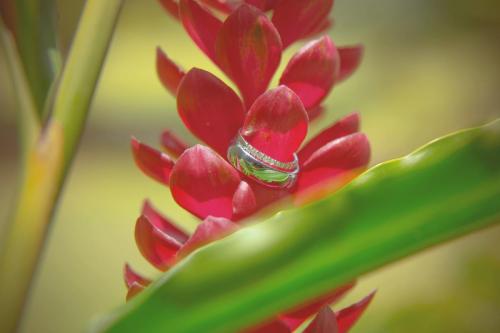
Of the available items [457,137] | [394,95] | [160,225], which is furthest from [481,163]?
[394,95]

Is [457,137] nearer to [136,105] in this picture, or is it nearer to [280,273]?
[280,273]

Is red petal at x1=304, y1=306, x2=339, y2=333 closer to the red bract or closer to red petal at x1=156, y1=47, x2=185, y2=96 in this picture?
the red bract

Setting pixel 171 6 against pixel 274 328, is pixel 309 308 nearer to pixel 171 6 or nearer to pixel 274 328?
pixel 274 328

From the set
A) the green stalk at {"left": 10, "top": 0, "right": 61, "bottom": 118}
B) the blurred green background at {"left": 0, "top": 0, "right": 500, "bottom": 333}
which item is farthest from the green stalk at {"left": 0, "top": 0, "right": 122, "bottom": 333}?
the blurred green background at {"left": 0, "top": 0, "right": 500, "bottom": 333}

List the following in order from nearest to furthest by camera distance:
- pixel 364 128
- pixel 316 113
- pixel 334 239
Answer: pixel 334 239 → pixel 316 113 → pixel 364 128

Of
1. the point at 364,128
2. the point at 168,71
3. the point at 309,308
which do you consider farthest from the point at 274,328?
the point at 364,128

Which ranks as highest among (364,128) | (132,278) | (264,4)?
(264,4)
